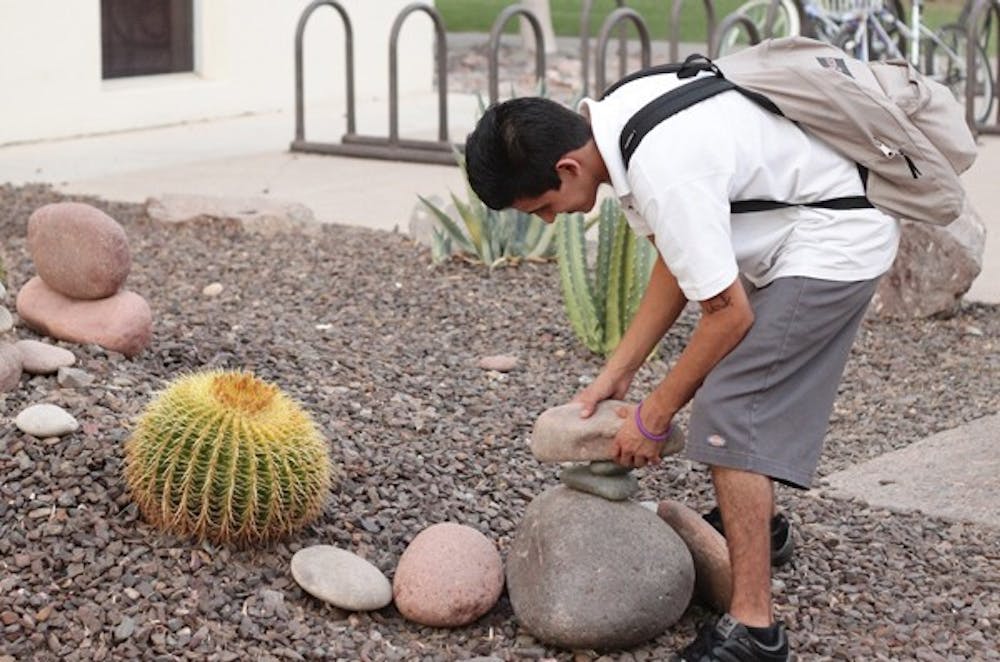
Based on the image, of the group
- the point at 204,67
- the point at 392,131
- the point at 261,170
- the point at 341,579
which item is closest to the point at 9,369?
the point at 341,579

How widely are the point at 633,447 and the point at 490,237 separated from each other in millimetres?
3930

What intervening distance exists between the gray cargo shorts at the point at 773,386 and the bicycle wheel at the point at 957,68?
9898 millimetres

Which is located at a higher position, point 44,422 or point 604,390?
point 604,390

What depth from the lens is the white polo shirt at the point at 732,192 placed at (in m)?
3.58

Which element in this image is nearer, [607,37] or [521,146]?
[521,146]

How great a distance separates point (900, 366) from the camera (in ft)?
22.0

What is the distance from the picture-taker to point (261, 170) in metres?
10.9

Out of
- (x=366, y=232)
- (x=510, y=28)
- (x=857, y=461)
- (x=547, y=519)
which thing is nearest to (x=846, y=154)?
(x=547, y=519)

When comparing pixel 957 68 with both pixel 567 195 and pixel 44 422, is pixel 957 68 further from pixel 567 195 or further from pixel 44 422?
pixel 567 195

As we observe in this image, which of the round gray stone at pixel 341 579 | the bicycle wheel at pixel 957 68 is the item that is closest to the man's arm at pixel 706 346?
the round gray stone at pixel 341 579

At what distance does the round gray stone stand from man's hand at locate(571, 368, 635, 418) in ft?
2.02

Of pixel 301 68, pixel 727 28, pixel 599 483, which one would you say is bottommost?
pixel 599 483

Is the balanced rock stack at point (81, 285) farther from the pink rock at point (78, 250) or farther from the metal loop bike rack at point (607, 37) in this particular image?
the metal loop bike rack at point (607, 37)

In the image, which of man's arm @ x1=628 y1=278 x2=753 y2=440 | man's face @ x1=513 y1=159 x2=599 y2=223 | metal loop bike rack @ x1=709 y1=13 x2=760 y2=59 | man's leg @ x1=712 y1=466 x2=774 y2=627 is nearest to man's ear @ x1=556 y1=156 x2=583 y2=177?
man's face @ x1=513 y1=159 x2=599 y2=223
